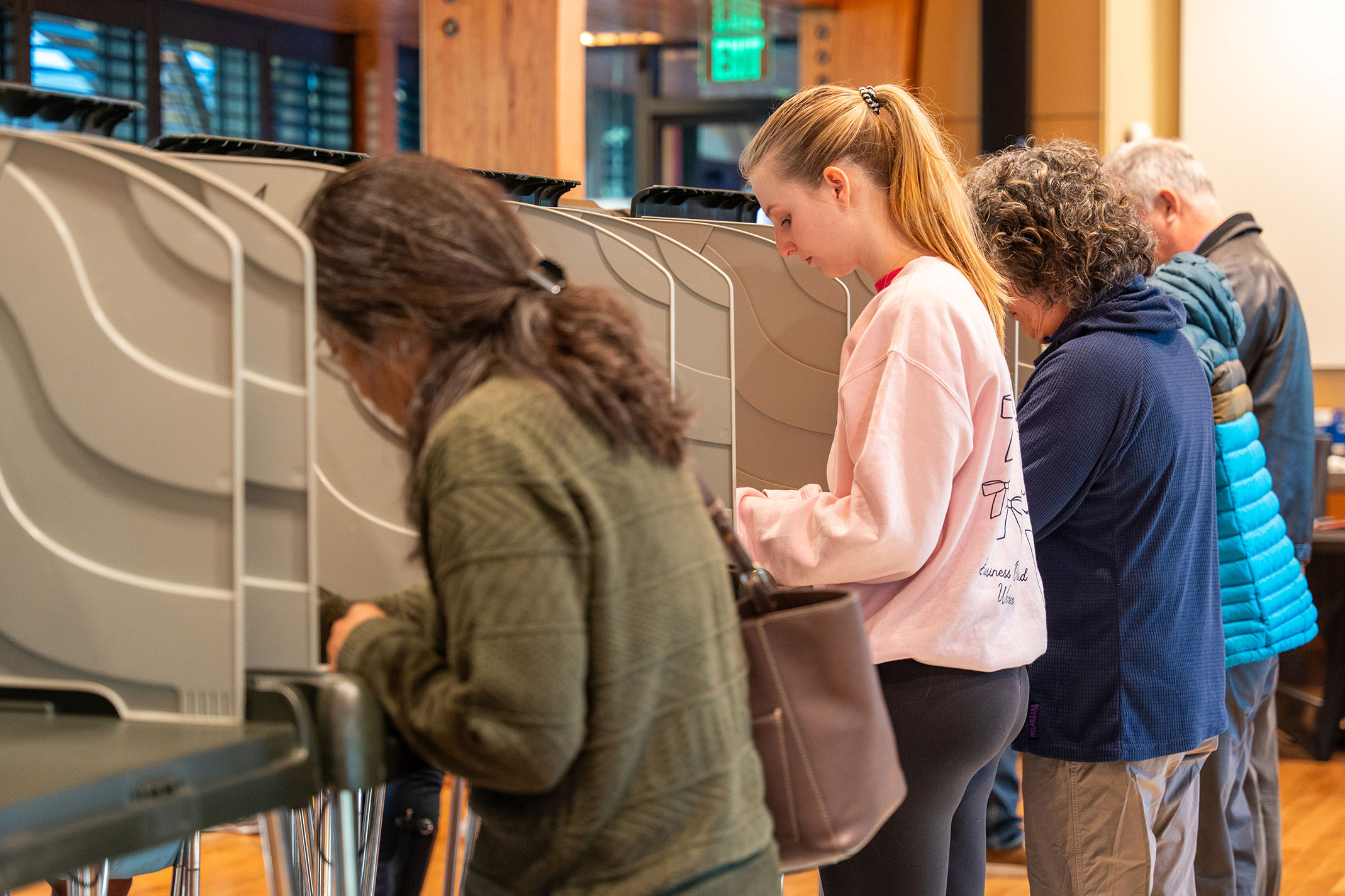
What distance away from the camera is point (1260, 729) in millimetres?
2371

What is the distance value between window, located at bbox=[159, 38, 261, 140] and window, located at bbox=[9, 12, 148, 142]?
0.37ft

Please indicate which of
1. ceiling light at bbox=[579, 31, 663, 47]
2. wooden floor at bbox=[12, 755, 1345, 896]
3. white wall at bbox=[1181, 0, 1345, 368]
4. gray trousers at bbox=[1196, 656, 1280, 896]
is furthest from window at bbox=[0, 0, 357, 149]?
gray trousers at bbox=[1196, 656, 1280, 896]

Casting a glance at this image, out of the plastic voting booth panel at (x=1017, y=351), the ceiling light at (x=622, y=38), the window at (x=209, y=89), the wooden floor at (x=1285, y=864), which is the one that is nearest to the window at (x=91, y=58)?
the window at (x=209, y=89)

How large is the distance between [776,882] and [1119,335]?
0.81 meters

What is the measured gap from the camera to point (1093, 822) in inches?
58.8

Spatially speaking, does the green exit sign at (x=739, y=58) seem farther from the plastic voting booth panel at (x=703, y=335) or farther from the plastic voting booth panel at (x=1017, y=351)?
the plastic voting booth panel at (x=703, y=335)

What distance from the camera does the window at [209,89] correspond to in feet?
17.8

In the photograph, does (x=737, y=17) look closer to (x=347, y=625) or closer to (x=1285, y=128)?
(x=1285, y=128)

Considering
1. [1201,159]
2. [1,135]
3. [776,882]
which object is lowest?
[776,882]

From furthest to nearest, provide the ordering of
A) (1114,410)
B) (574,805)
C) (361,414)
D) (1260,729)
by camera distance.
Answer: (1260,729) < (1114,410) < (361,414) < (574,805)

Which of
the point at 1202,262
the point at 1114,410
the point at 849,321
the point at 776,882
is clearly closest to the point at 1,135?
the point at 776,882

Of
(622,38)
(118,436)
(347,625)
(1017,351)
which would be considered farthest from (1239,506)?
(622,38)

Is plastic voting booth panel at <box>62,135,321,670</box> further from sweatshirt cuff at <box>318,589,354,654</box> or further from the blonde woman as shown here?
the blonde woman

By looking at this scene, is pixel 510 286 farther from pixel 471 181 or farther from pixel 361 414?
pixel 361 414
